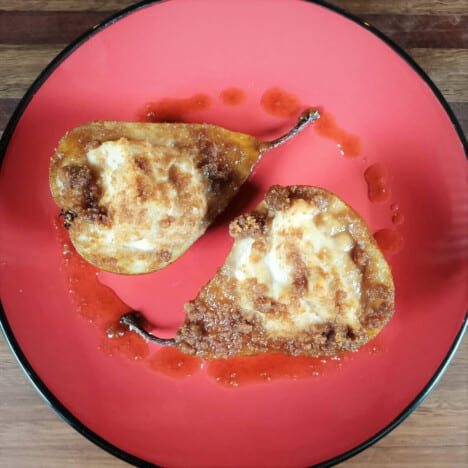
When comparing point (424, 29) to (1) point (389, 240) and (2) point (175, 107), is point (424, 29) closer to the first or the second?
(1) point (389, 240)

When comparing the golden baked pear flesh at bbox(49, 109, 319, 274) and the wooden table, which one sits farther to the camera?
the wooden table

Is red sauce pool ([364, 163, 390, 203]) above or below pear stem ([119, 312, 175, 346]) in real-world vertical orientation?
above

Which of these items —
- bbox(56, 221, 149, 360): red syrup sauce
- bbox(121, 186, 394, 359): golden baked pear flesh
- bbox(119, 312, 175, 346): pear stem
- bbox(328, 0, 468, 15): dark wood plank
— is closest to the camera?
bbox(121, 186, 394, 359): golden baked pear flesh

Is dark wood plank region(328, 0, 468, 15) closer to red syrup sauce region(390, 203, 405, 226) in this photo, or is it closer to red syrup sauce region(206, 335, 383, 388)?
red syrup sauce region(390, 203, 405, 226)

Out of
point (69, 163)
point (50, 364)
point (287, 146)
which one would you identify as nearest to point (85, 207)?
point (69, 163)

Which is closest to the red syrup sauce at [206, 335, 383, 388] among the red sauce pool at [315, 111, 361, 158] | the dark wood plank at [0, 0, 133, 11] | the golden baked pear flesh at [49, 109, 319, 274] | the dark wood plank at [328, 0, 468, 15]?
the golden baked pear flesh at [49, 109, 319, 274]

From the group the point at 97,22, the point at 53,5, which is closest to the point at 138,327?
the point at 97,22

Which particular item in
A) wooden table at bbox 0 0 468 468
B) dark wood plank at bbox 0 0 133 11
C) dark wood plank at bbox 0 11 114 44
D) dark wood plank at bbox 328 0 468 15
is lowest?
wooden table at bbox 0 0 468 468
